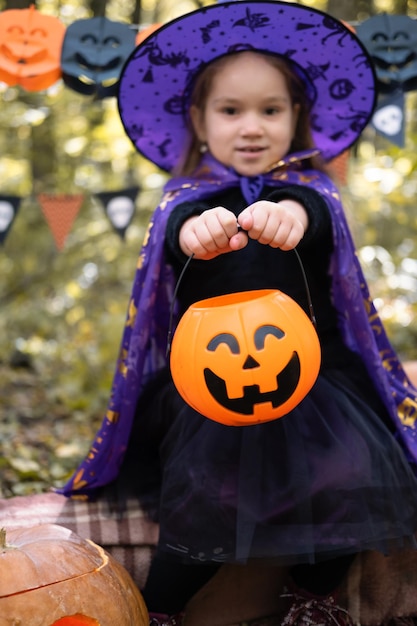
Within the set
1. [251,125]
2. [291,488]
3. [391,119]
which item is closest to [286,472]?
[291,488]

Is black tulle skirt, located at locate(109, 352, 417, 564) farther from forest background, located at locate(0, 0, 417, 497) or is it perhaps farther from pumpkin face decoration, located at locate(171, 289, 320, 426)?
forest background, located at locate(0, 0, 417, 497)

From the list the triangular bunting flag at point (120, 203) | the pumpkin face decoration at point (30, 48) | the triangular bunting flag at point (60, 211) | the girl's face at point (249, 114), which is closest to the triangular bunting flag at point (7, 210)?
the triangular bunting flag at point (60, 211)

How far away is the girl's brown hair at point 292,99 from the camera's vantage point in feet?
6.81

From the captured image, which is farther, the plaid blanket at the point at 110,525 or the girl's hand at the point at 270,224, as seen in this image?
the plaid blanket at the point at 110,525

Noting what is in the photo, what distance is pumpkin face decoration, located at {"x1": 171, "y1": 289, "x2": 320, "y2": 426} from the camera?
147cm

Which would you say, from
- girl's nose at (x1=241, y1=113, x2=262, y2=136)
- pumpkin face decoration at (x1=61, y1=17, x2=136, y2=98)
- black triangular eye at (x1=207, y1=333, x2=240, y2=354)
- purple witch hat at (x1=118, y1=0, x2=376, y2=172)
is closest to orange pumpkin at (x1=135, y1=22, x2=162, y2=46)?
pumpkin face decoration at (x1=61, y1=17, x2=136, y2=98)

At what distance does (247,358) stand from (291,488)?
40 centimetres

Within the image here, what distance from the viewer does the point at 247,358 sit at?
4.80 ft

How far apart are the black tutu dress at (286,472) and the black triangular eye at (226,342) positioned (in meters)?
0.37

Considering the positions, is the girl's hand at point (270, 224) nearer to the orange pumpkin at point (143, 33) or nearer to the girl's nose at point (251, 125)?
the girl's nose at point (251, 125)

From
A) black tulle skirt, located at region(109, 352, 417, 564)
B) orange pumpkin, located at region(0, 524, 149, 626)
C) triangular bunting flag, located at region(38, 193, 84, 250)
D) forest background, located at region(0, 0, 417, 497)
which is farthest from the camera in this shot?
forest background, located at region(0, 0, 417, 497)

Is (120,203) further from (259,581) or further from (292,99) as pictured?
(259,581)

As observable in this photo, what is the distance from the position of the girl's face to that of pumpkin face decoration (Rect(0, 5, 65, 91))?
853mm

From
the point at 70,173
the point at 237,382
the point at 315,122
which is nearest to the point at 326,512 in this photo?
the point at 237,382
